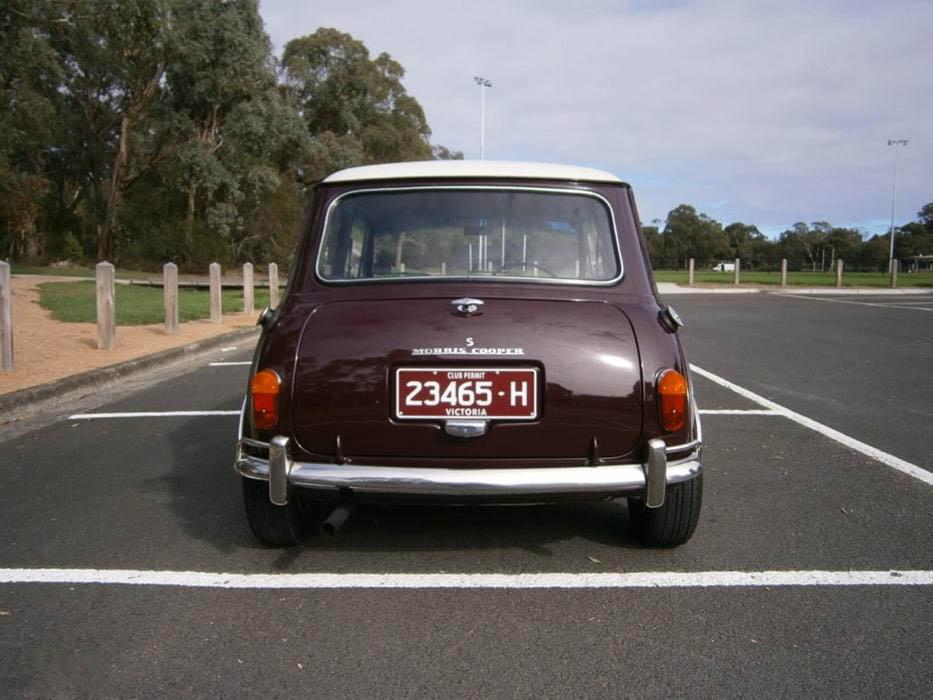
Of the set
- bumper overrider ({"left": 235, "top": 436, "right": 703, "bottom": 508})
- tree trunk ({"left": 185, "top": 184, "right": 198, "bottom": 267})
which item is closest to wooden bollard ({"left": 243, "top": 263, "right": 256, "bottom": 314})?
bumper overrider ({"left": 235, "top": 436, "right": 703, "bottom": 508})

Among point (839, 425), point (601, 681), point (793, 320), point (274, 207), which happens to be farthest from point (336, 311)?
point (274, 207)

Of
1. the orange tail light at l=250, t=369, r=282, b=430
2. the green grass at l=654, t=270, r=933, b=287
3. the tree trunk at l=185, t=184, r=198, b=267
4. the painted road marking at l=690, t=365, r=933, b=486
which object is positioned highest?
the tree trunk at l=185, t=184, r=198, b=267

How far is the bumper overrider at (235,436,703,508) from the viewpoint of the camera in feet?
9.78

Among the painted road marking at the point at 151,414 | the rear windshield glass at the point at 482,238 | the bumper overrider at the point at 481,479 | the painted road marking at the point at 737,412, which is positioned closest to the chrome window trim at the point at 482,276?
the rear windshield glass at the point at 482,238

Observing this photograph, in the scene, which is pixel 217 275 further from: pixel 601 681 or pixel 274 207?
pixel 274 207

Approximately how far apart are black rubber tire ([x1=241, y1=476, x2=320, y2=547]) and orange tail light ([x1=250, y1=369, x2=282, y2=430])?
0.29 metres

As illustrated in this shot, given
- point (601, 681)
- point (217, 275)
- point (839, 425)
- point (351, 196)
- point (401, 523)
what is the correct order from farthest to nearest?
1. point (217, 275)
2. point (839, 425)
3. point (401, 523)
4. point (351, 196)
5. point (601, 681)

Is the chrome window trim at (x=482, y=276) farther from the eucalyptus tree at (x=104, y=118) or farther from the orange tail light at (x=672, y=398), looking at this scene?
the eucalyptus tree at (x=104, y=118)

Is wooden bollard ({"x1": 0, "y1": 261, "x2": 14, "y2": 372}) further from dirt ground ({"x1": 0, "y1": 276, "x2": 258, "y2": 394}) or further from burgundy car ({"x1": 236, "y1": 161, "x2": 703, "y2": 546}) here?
burgundy car ({"x1": 236, "y1": 161, "x2": 703, "y2": 546})

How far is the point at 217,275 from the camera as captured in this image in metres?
15.0

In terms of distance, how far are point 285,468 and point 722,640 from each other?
1.70 metres

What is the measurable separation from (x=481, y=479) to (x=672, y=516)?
37.1 inches

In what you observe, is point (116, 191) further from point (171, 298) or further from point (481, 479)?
point (481, 479)

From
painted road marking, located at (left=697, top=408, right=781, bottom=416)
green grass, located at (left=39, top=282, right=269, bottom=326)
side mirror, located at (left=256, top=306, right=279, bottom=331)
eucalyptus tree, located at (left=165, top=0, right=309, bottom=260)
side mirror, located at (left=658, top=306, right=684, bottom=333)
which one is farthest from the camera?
eucalyptus tree, located at (left=165, top=0, right=309, bottom=260)
